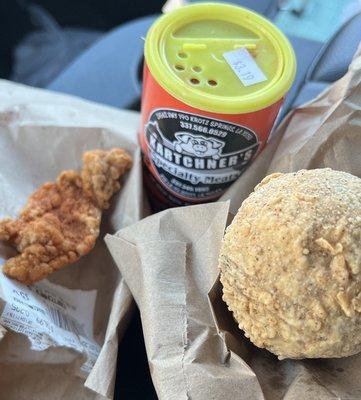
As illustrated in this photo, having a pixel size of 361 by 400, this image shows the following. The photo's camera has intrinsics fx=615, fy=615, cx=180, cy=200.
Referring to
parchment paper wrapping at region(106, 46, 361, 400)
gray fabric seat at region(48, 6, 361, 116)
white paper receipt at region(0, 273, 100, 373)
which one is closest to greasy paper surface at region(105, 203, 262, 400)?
parchment paper wrapping at region(106, 46, 361, 400)

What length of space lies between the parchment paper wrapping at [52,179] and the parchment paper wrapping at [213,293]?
88 millimetres

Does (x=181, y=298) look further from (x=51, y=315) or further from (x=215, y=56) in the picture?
(x=215, y=56)

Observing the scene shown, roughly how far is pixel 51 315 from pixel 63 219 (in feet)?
0.48

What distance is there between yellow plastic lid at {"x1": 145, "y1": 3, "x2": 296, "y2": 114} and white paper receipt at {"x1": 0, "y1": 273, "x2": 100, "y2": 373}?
33 centimetres

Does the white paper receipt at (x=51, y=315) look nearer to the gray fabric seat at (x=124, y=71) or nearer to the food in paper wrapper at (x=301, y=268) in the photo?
the food in paper wrapper at (x=301, y=268)

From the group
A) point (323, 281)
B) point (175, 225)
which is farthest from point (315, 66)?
point (323, 281)

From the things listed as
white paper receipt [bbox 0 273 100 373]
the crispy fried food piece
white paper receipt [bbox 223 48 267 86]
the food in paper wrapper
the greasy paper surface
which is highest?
white paper receipt [bbox 223 48 267 86]

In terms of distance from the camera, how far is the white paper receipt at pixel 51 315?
2.57 ft

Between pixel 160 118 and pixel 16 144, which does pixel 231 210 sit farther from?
pixel 16 144

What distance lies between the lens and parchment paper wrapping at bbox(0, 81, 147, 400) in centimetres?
79

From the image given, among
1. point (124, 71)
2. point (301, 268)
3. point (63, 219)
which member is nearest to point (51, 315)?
point (63, 219)

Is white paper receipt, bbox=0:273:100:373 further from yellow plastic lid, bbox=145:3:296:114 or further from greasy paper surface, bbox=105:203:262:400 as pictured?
yellow plastic lid, bbox=145:3:296:114

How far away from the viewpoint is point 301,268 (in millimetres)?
619

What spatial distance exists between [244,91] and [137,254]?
0.26 meters
